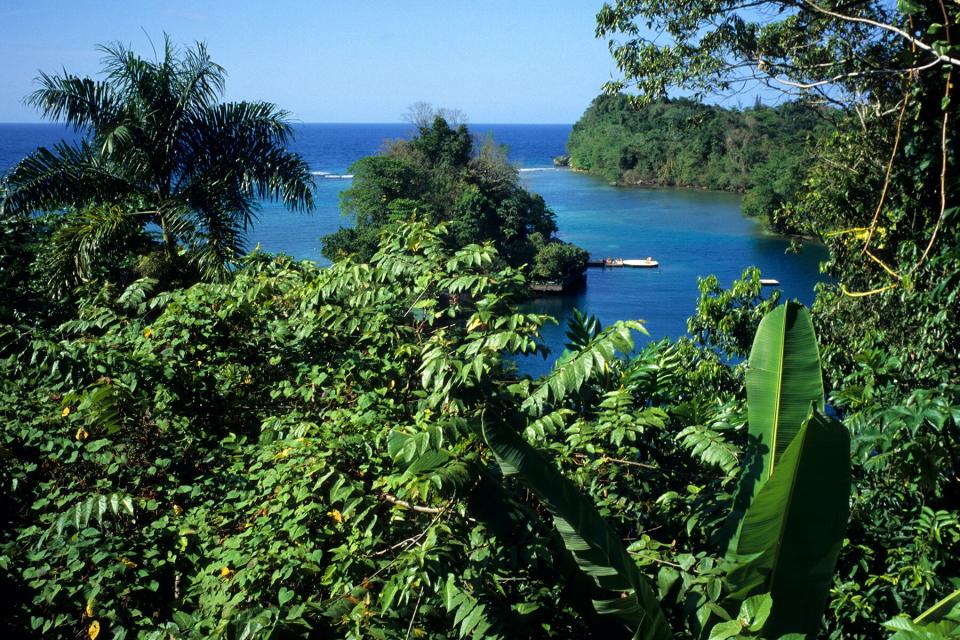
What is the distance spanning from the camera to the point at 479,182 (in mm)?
44719

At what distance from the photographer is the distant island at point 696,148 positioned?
55.1 metres

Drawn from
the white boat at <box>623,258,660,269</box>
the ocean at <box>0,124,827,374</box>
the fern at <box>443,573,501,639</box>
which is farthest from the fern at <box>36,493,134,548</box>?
the white boat at <box>623,258,660,269</box>

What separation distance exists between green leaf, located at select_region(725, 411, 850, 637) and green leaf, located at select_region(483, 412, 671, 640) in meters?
0.35

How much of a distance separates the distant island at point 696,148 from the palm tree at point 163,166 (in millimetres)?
41463

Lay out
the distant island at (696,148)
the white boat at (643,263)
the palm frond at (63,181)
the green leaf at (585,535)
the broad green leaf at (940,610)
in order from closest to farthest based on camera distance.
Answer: the green leaf at (585,535), the broad green leaf at (940,610), the palm frond at (63,181), the white boat at (643,263), the distant island at (696,148)

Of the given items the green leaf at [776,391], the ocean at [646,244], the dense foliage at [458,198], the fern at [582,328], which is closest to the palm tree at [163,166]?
the fern at [582,328]

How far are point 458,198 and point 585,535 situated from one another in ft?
135

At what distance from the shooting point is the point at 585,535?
2463 mm

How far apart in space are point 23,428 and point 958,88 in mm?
8264

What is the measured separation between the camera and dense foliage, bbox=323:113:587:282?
129 ft

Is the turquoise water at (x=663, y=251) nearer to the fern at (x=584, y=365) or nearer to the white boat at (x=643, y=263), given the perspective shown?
the white boat at (x=643, y=263)

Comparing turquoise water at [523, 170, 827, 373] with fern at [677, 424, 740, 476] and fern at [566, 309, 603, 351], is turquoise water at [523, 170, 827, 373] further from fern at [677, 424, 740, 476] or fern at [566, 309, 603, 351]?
fern at [677, 424, 740, 476]

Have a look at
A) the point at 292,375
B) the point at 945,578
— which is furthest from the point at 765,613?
the point at 292,375

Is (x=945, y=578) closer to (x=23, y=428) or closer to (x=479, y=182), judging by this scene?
(x=23, y=428)
